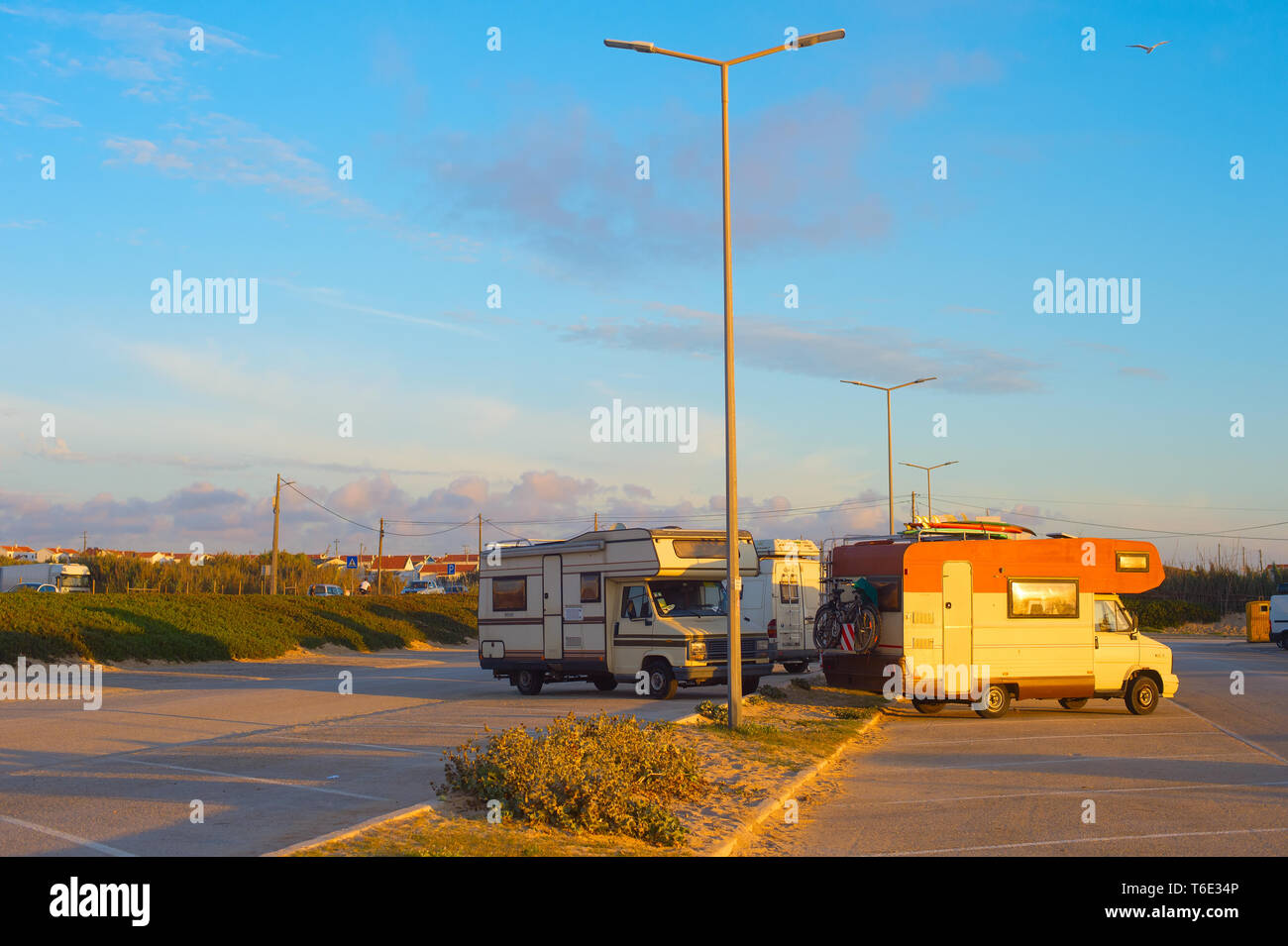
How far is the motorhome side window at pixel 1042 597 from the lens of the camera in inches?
753

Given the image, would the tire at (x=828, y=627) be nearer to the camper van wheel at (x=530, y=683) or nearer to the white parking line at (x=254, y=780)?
the camper van wheel at (x=530, y=683)

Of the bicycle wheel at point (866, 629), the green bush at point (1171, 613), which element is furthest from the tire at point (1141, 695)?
the green bush at point (1171, 613)

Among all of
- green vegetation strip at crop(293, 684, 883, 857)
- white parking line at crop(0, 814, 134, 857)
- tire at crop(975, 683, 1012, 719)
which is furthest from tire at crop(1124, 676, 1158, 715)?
white parking line at crop(0, 814, 134, 857)

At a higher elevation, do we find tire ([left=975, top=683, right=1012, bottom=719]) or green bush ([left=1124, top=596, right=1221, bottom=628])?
tire ([left=975, top=683, right=1012, bottom=719])

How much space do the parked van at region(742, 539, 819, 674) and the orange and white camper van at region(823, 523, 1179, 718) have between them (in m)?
7.08

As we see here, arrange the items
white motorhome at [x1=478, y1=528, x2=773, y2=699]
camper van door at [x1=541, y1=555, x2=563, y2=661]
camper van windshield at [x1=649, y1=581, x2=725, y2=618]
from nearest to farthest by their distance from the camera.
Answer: white motorhome at [x1=478, y1=528, x2=773, y2=699] < camper van windshield at [x1=649, y1=581, x2=725, y2=618] < camper van door at [x1=541, y1=555, x2=563, y2=661]

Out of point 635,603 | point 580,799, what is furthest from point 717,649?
point 580,799

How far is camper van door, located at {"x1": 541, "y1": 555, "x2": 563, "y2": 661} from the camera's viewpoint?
24.3 metres

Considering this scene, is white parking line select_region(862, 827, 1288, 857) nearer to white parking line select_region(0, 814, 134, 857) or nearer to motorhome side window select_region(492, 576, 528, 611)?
white parking line select_region(0, 814, 134, 857)

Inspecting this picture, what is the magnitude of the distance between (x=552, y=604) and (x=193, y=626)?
63.3ft

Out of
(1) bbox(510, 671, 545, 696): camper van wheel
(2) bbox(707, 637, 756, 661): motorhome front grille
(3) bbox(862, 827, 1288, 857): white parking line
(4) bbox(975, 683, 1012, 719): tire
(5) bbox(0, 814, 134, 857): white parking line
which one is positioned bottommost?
(1) bbox(510, 671, 545, 696): camper van wheel

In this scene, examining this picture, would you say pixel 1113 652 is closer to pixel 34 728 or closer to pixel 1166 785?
pixel 1166 785

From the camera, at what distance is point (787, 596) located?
27.8 m

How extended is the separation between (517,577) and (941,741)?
11.6 meters
